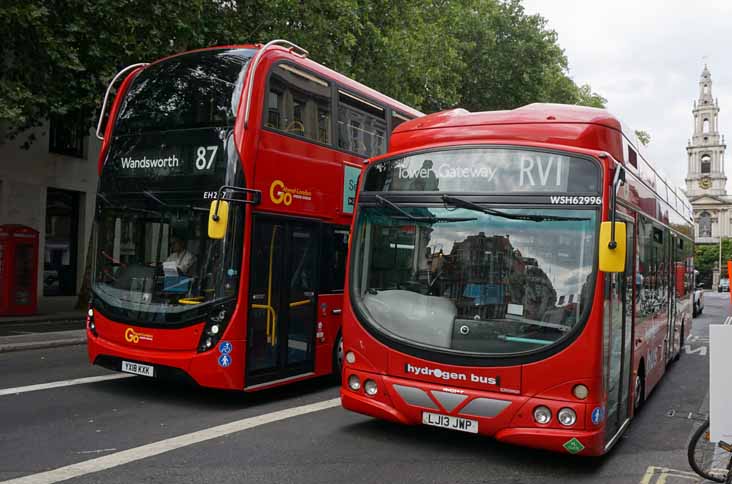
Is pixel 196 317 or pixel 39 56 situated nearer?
pixel 196 317

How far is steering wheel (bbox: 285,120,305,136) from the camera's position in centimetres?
805

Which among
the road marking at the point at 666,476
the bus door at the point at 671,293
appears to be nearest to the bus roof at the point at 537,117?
the road marking at the point at 666,476

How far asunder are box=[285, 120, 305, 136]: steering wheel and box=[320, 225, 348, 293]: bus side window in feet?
4.21

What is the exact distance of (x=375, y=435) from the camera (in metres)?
6.59

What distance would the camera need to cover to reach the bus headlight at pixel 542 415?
216 inches

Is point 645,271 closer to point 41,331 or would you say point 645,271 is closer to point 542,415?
point 542,415

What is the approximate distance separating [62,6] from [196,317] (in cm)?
1003

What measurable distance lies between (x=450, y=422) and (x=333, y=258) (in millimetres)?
3540

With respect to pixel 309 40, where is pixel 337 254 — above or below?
below

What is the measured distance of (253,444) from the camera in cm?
607

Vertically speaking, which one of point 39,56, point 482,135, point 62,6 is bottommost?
point 482,135

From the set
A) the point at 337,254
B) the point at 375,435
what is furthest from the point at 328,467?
the point at 337,254

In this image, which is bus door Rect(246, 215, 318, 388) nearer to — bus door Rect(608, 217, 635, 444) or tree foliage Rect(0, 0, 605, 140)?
bus door Rect(608, 217, 635, 444)

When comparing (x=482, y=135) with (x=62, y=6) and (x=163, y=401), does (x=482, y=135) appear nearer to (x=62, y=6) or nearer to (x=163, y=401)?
(x=163, y=401)
